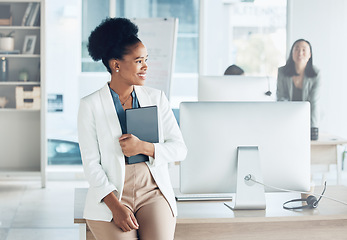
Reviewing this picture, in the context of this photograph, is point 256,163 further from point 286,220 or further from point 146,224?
point 146,224

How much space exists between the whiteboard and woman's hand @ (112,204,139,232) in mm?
3518

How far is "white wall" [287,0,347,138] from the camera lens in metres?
5.88

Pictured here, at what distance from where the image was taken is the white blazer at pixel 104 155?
1.99 meters

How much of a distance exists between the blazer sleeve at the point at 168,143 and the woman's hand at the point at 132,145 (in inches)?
Result: 2.2

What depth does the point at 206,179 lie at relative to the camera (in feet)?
7.09

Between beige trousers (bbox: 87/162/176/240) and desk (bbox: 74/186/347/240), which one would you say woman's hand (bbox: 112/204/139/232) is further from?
desk (bbox: 74/186/347/240)

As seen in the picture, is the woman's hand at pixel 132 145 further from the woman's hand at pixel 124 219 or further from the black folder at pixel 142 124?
the woman's hand at pixel 124 219

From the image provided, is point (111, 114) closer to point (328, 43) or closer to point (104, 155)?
point (104, 155)

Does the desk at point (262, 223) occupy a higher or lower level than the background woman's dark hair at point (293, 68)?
lower

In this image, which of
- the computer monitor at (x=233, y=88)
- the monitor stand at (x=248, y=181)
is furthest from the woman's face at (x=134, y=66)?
the computer monitor at (x=233, y=88)

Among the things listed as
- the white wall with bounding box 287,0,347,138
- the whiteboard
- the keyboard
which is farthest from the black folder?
the white wall with bounding box 287,0,347,138

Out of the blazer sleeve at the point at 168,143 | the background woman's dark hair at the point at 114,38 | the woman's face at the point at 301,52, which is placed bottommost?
the blazer sleeve at the point at 168,143

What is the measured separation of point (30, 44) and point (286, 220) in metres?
4.09

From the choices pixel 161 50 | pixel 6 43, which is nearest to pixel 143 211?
pixel 161 50
